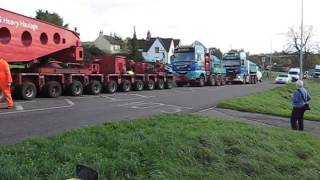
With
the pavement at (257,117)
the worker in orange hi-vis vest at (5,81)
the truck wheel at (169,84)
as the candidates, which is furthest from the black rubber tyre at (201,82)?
the worker in orange hi-vis vest at (5,81)

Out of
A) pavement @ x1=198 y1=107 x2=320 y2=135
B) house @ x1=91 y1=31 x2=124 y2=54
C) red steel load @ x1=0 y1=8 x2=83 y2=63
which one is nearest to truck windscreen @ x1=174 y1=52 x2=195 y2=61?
red steel load @ x1=0 y1=8 x2=83 y2=63

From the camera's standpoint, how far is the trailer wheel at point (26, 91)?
20.5 meters

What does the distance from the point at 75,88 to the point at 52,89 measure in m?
1.95

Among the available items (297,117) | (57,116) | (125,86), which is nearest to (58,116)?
(57,116)

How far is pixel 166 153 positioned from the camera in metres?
8.61

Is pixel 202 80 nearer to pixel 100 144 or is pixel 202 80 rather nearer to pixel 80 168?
pixel 100 144

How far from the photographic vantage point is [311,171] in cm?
975

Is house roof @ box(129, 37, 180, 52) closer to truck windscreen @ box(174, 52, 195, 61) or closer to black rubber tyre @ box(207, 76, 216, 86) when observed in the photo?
black rubber tyre @ box(207, 76, 216, 86)

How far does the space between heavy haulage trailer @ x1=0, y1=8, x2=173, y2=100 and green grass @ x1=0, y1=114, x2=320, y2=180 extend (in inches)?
400

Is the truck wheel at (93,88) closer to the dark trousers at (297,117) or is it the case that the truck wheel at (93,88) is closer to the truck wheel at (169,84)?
the truck wheel at (169,84)

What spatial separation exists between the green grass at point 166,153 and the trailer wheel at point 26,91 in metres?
9.79

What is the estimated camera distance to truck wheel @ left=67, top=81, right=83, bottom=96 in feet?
79.7

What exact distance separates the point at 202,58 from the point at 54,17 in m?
36.6

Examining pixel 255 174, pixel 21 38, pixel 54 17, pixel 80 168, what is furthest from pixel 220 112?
pixel 54 17
